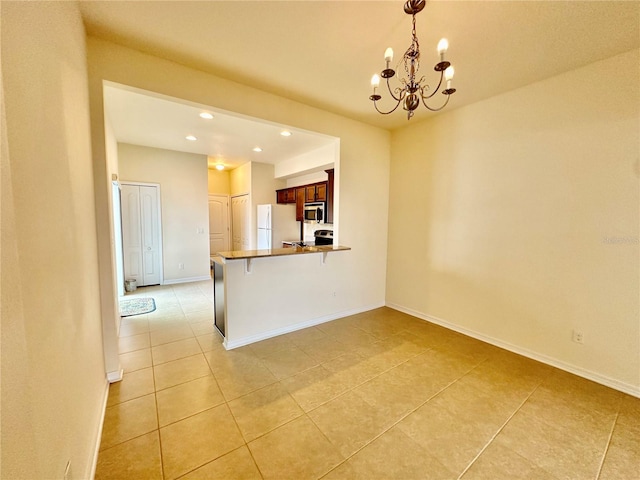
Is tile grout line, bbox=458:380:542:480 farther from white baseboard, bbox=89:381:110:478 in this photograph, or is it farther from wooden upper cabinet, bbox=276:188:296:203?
wooden upper cabinet, bbox=276:188:296:203

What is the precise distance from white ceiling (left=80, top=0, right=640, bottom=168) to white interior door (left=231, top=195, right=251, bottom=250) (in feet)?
14.0

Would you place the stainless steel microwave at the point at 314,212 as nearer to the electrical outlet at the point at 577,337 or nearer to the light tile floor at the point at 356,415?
the light tile floor at the point at 356,415

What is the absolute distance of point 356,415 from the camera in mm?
1984

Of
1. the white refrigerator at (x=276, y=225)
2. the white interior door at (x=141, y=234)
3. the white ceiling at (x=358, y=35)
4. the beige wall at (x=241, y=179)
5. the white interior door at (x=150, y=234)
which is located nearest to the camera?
the white ceiling at (x=358, y=35)

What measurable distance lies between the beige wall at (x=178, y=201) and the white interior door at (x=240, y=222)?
3.66 feet

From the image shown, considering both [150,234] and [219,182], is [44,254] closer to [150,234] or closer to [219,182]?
[150,234]

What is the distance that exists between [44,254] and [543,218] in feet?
12.8

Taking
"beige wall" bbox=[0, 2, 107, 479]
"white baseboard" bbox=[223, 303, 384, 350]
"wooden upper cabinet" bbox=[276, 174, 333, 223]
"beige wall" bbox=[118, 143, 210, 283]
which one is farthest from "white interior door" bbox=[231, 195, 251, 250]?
"beige wall" bbox=[0, 2, 107, 479]

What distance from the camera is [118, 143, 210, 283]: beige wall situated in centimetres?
505

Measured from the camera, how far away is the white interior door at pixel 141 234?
5.00m

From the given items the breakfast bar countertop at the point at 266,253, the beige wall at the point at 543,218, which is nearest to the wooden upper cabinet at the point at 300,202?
the breakfast bar countertop at the point at 266,253

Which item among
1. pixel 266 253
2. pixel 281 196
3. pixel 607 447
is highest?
pixel 281 196

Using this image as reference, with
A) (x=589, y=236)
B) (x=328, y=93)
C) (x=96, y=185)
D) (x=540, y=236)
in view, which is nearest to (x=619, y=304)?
(x=589, y=236)

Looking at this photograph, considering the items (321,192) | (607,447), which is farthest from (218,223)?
(607,447)
